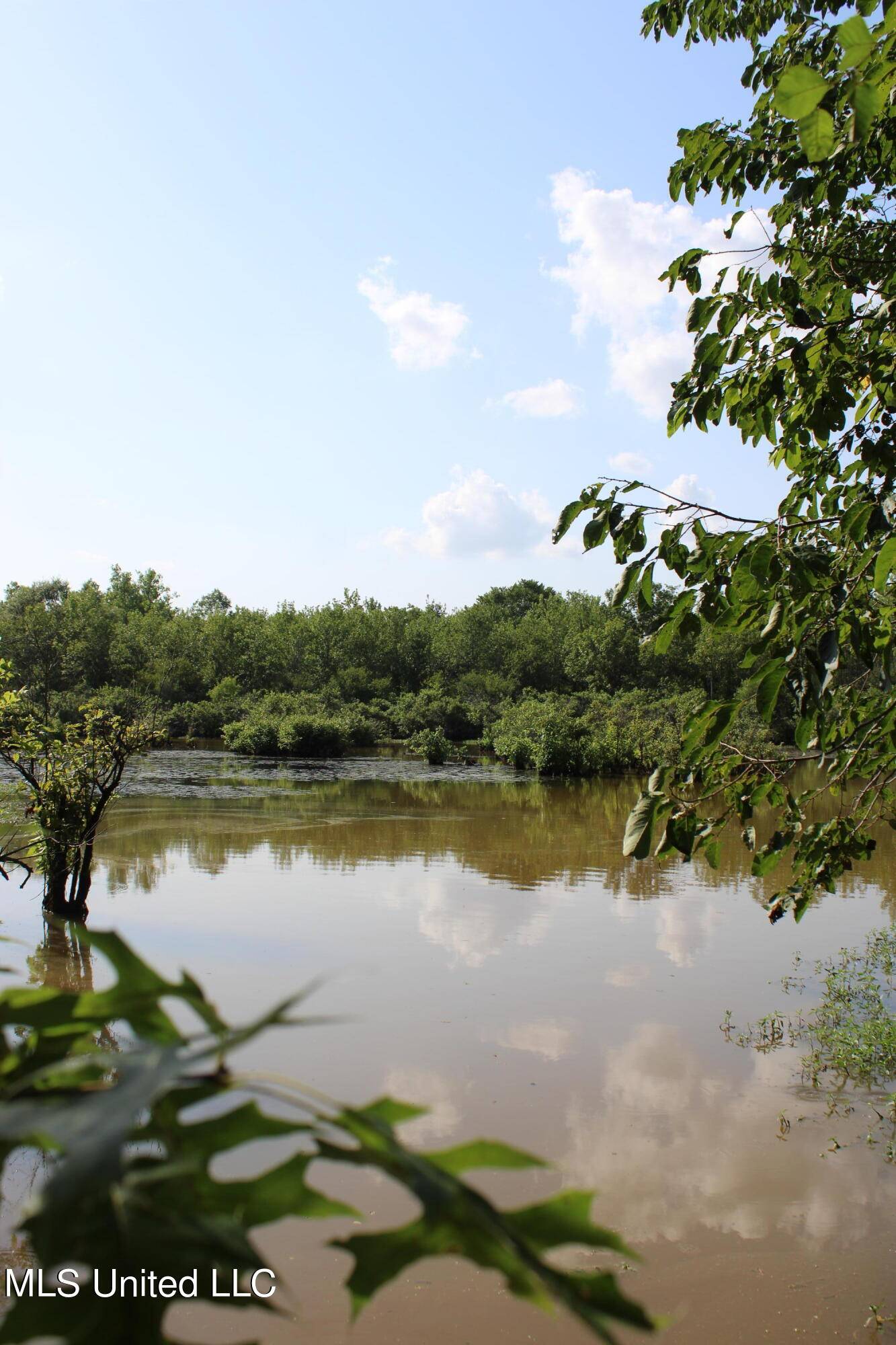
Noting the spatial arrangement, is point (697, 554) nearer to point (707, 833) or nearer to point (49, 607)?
point (707, 833)

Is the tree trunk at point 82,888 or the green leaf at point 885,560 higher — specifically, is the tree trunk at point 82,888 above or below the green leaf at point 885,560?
below

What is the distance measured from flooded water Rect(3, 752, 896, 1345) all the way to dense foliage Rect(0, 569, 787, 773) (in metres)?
20.8

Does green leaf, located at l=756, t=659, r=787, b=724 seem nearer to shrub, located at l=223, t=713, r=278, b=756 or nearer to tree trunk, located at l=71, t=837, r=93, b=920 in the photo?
tree trunk, located at l=71, t=837, r=93, b=920

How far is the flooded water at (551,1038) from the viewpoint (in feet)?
14.4

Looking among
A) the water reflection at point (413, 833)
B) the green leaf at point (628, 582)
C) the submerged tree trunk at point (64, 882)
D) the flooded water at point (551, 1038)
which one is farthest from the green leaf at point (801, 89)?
the submerged tree trunk at point (64, 882)

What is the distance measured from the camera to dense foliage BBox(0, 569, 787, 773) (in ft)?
126

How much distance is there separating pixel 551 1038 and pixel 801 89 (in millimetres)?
7103

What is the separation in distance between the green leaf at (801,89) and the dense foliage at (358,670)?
3272cm

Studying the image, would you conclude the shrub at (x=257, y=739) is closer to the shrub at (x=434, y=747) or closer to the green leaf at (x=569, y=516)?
the shrub at (x=434, y=747)

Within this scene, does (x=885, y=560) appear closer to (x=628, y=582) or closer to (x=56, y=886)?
(x=628, y=582)

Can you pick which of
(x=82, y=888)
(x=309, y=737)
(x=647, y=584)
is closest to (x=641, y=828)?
(x=647, y=584)

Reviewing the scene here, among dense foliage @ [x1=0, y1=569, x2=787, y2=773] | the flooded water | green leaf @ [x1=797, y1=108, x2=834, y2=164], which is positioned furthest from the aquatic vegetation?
dense foliage @ [x1=0, y1=569, x2=787, y2=773]

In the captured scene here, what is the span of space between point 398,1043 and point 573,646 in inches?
1763

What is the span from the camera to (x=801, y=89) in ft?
5.01
